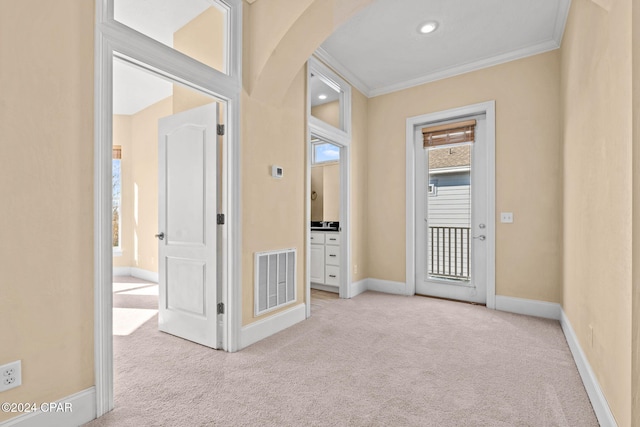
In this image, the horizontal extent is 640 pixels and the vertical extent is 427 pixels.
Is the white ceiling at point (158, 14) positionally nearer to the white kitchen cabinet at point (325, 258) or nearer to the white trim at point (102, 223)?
the white trim at point (102, 223)

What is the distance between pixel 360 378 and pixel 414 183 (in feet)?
9.41

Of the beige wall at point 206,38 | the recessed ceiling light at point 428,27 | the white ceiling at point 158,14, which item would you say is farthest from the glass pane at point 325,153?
the white ceiling at point 158,14

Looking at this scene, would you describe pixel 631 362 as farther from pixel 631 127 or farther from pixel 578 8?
pixel 578 8

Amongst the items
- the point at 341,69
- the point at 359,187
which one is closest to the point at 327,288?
the point at 359,187

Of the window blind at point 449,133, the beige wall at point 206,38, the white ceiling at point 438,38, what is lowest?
the window blind at point 449,133

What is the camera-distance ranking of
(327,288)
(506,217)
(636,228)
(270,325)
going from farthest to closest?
(327,288)
(506,217)
(270,325)
(636,228)

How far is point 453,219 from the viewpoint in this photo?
13.3 feet

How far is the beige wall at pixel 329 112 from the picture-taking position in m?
5.20

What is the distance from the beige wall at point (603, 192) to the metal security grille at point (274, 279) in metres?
2.31

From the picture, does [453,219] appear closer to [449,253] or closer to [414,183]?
[449,253]

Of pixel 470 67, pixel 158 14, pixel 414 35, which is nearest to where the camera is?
pixel 158 14

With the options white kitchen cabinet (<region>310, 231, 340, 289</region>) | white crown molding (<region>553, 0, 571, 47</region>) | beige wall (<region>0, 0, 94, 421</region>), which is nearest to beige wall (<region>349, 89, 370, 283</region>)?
white kitchen cabinet (<region>310, 231, 340, 289</region>)

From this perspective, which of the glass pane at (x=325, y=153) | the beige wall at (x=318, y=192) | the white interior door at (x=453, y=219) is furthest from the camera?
the beige wall at (x=318, y=192)

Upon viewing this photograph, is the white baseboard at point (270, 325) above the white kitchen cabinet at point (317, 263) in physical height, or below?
below
